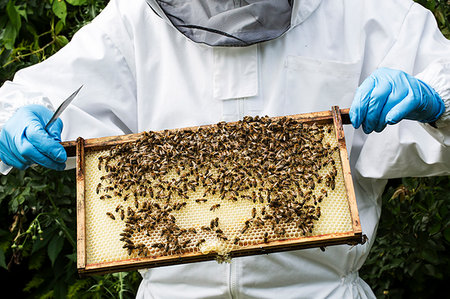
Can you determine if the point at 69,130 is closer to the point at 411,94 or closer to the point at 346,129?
the point at 346,129

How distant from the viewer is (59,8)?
4.01 meters

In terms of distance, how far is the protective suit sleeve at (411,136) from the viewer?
109 inches

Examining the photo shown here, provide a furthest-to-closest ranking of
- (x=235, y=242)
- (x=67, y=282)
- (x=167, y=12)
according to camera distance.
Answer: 1. (x=67, y=282)
2. (x=167, y=12)
3. (x=235, y=242)

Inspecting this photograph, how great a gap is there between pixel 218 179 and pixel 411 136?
1.04 meters

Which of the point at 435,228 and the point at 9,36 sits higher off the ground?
the point at 9,36

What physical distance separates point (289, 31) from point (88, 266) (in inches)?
60.2

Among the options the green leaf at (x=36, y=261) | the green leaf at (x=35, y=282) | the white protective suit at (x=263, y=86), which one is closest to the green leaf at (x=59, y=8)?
the white protective suit at (x=263, y=86)

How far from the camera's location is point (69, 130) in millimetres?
2949

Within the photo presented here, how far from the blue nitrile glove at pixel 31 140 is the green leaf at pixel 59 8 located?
1416mm

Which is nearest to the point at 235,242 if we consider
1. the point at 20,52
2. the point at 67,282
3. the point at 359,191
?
the point at 359,191

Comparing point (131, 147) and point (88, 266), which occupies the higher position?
point (131, 147)

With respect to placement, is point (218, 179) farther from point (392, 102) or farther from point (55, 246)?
point (55, 246)

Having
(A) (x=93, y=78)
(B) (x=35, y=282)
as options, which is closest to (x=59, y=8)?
(A) (x=93, y=78)

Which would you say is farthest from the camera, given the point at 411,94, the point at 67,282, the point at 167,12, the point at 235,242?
the point at 67,282
